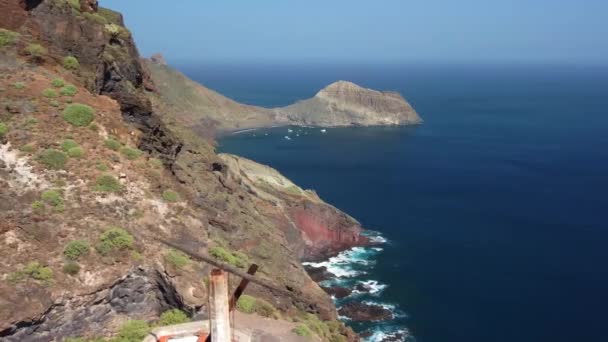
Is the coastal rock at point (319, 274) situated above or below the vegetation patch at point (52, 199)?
below

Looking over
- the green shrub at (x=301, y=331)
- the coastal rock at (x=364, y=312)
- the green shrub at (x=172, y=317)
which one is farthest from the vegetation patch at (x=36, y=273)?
the coastal rock at (x=364, y=312)

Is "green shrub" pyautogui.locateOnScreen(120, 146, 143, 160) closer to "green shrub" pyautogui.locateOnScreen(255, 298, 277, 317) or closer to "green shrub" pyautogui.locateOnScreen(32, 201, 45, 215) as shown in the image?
"green shrub" pyautogui.locateOnScreen(32, 201, 45, 215)

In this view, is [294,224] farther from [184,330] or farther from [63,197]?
[184,330]

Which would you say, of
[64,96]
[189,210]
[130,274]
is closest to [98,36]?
[64,96]

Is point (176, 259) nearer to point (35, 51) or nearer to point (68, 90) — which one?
point (68, 90)

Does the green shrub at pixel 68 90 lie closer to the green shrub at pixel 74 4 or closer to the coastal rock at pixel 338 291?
the green shrub at pixel 74 4

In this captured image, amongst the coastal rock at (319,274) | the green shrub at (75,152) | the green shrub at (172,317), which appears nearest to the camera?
the green shrub at (172,317)

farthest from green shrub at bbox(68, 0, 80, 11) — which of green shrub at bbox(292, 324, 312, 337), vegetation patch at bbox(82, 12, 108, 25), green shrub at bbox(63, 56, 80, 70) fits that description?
green shrub at bbox(292, 324, 312, 337)
